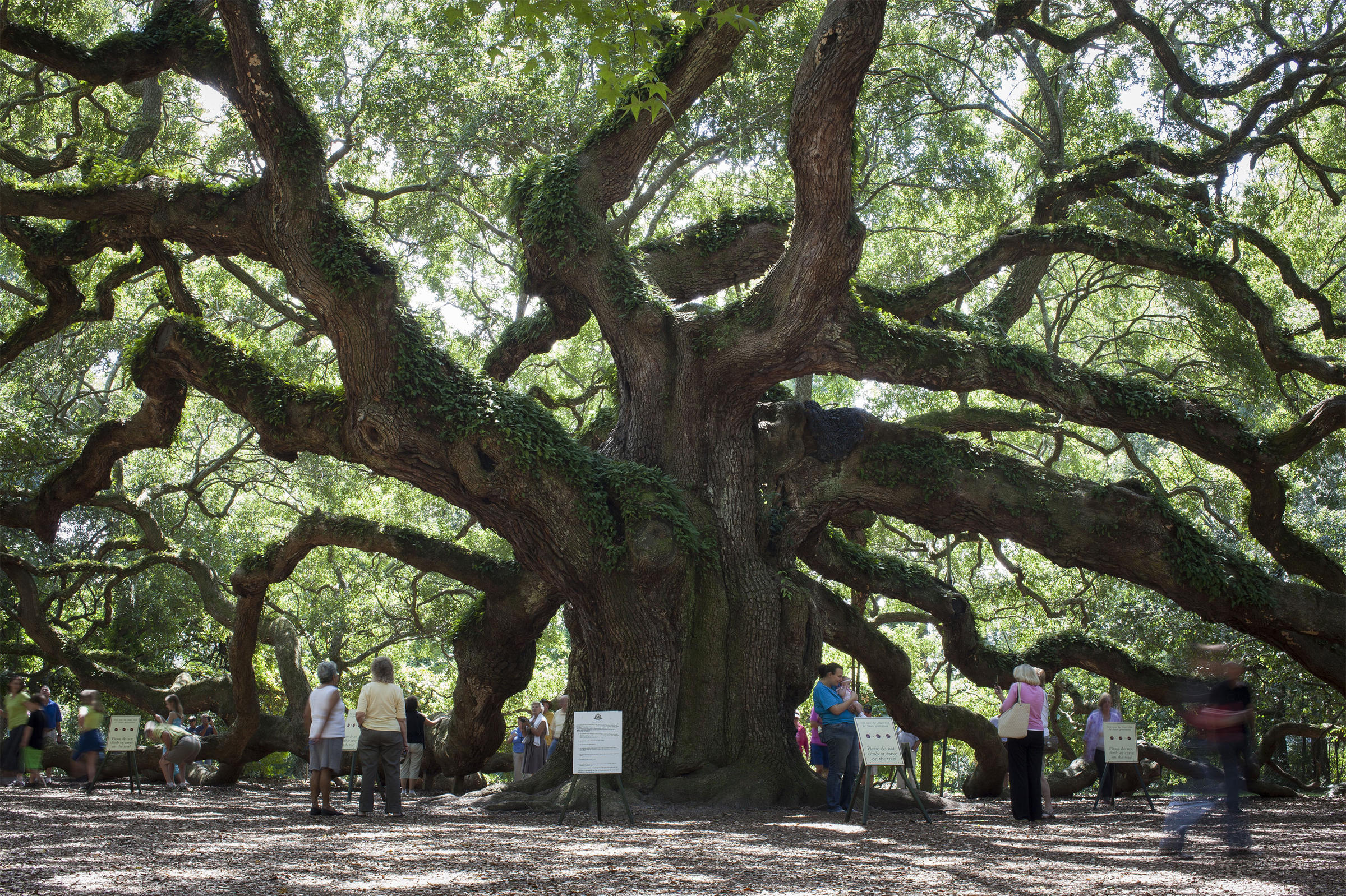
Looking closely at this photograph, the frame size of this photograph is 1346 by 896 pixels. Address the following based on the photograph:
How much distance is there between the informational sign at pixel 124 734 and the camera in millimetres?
11672

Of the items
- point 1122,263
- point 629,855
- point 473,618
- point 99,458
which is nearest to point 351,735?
point 473,618

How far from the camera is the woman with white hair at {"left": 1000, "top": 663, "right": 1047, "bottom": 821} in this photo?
27.8 feet

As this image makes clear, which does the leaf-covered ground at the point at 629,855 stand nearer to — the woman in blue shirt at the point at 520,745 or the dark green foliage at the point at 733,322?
the dark green foliage at the point at 733,322

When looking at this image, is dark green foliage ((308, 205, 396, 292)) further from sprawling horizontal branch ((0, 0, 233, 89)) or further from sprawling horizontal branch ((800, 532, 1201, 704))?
sprawling horizontal branch ((800, 532, 1201, 704))

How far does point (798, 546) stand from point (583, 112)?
8.07m

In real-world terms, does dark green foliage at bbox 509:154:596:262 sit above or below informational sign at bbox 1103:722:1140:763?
above

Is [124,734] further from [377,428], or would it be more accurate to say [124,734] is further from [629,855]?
[629,855]

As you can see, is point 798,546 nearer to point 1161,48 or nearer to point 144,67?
point 1161,48

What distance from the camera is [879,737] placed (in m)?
8.01

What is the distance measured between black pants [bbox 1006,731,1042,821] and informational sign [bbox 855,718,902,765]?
133 cm

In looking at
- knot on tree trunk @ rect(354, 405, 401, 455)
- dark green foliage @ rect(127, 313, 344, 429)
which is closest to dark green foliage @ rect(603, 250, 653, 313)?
knot on tree trunk @ rect(354, 405, 401, 455)

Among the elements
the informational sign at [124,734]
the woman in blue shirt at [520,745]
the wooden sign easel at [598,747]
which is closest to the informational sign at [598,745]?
the wooden sign easel at [598,747]

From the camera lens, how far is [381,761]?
28.0 ft

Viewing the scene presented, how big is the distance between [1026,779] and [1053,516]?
3040mm
